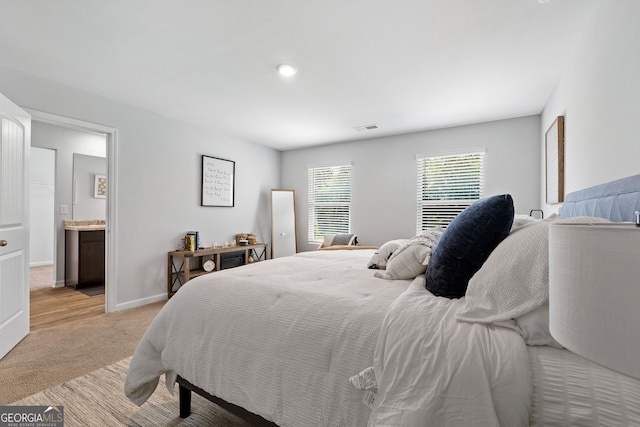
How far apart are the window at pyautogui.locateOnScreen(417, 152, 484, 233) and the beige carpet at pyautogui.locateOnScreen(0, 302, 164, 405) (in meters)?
3.87

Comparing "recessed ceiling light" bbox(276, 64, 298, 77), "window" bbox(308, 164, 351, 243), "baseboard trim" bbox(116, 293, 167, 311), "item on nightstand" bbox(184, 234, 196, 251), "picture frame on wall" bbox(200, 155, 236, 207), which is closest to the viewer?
"recessed ceiling light" bbox(276, 64, 298, 77)

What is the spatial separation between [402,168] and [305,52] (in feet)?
9.01

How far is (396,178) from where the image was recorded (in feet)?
15.4

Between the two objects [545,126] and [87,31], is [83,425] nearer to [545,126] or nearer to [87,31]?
[87,31]

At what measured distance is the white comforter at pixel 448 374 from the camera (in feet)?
2.70

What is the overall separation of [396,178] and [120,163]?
3.72m

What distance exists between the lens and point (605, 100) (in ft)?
5.34

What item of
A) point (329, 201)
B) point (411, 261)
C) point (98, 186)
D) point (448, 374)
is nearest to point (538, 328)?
point (448, 374)

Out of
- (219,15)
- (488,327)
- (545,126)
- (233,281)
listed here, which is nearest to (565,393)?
(488,327)

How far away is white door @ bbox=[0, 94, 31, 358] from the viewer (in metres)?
2.38

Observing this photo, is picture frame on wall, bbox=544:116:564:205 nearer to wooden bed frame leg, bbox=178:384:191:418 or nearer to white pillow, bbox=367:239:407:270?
white pillow, bbox=367:239:407:270

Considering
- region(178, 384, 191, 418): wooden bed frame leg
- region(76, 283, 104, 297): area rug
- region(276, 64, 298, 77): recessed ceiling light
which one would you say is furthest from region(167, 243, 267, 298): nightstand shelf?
region(276, 64, 298, 77): recessed ceiling light

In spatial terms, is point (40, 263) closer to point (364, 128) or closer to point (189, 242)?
point (189, 242)

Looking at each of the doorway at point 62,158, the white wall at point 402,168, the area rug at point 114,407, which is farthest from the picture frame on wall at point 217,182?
the area rug at point 114,407
